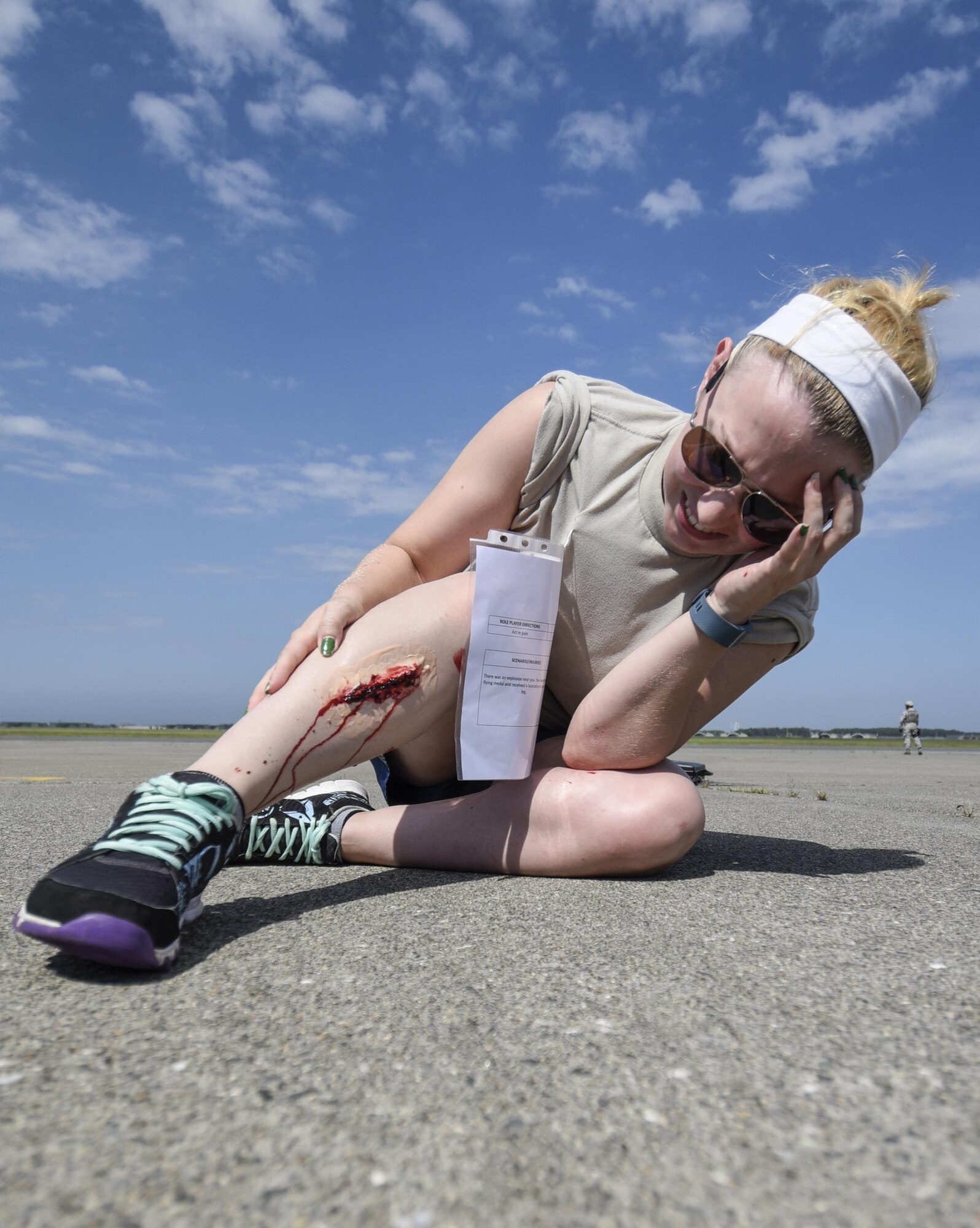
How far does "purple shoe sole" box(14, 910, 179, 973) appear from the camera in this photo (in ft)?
4.11

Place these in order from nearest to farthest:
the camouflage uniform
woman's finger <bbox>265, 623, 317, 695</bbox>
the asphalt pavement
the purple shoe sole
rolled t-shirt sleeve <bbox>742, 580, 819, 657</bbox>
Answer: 1. the asphalt pavement
2. the purple shoe sole
3. woman's finger <bbox>265, 623, 317, 695</bbox>
4. rolled t-shirt sleeve <bbox>742, 580, 819, 657</bbox>
5. the camouflage uniform

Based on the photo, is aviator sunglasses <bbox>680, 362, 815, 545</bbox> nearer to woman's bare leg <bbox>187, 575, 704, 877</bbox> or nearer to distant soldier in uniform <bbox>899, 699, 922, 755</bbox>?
woman's bare leg <bbox>187, 575, 704, 877</bbox>

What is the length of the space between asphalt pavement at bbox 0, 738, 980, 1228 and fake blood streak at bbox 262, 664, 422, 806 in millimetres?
297

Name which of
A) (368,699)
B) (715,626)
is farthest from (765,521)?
(368,699)

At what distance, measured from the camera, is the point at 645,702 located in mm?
2141

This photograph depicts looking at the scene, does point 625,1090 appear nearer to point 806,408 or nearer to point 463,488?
point 806,408

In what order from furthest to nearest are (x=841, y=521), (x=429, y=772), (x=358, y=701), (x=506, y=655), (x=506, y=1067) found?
1. (x=429, y=772)
2. (x=506, y=655)
3. (x=841, y=521)
4. (x=358, y=701)
5. (x=506, y=1067)

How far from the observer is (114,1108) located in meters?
0.88

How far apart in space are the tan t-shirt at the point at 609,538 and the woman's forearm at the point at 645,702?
141 millimetres

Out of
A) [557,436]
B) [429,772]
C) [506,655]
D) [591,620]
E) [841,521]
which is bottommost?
[429,772]

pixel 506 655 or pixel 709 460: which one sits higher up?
pixel 709 460

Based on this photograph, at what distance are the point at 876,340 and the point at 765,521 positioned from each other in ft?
1.56

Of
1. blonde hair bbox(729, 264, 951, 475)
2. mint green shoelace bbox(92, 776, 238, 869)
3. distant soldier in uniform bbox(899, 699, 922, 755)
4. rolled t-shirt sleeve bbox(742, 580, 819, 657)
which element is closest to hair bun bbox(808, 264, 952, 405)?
blonde hair bbox(729, 264, 951, 475)

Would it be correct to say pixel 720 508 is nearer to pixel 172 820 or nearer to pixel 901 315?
pixel 901 315
